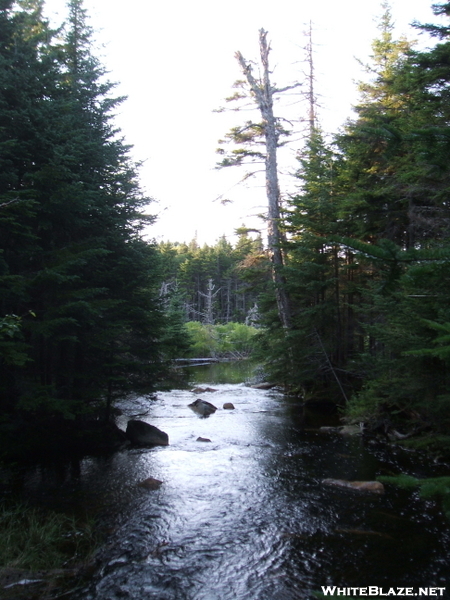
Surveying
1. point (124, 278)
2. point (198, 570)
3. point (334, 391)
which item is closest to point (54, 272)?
point (124, 278)

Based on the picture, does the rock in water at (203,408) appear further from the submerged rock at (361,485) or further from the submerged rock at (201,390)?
the submerged rock at (361,485)

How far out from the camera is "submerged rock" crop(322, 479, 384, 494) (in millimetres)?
7086

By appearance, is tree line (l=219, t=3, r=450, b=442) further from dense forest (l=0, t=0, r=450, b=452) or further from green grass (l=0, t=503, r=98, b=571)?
green grass (l=0, t=503, r=98, b=571)

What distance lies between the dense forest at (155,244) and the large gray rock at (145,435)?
3.35 ft

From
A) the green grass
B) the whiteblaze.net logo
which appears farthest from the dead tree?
the whiteblaze.net logo

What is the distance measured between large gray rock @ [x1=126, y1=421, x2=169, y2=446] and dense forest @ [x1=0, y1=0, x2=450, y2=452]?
1020 millimetres

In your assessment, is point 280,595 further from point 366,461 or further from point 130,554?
point 366,461

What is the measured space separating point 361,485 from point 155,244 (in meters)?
9.12

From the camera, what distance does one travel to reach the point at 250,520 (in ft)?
20.2

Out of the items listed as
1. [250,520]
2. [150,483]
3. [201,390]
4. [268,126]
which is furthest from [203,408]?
[268,126]

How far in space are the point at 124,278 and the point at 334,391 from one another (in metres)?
8.82

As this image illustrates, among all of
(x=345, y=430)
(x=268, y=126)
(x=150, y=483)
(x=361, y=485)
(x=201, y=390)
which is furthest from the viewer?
(x=201, y=390)

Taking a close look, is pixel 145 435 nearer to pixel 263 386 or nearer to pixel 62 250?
pixel 62 250

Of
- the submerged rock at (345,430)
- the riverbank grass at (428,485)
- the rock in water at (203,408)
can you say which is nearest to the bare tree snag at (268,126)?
the rock in water at (203,408)
